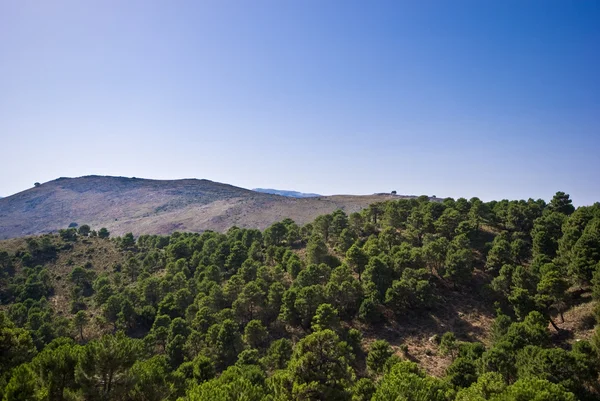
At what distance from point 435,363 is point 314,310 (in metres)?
23.2

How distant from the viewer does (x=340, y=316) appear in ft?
219

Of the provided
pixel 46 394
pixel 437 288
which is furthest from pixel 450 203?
pixel 46 394

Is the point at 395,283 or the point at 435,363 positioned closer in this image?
the point at 435,363

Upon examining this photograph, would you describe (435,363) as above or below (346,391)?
below

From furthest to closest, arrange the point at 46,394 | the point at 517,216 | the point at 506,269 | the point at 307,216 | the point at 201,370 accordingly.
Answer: the point at 307,216
the point at 517,216
the point at 506,269
the point at 201,370
the point at 46,394

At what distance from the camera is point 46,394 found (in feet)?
86.8

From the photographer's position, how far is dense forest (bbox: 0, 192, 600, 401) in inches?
1129

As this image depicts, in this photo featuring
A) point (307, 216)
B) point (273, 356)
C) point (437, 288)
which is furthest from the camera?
point (307, 216)

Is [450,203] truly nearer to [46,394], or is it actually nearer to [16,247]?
[46,394]

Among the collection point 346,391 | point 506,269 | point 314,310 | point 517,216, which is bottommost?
point 314,310

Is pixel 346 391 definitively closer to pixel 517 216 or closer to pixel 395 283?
pixel 395 283

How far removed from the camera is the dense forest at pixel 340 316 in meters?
28.7

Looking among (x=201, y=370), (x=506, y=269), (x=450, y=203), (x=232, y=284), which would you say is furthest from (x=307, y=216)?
(x=201, y=370)

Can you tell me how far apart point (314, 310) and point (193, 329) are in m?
25.5
